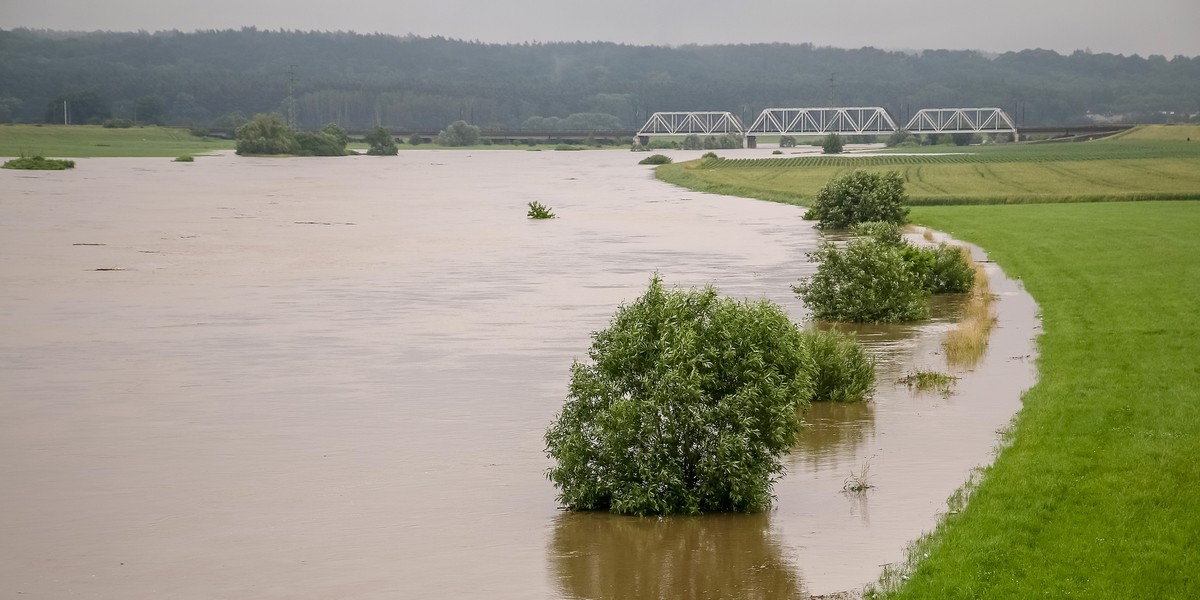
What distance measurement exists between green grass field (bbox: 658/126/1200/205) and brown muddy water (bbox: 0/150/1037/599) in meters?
33.5

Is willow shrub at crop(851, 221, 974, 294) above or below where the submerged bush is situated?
above

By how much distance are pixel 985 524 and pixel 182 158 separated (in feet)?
466

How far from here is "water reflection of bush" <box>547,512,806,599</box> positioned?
37.9 ft

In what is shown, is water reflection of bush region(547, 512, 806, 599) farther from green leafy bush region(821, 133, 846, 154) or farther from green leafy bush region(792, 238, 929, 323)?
green leafy bush region(821, 133, 846, 154)

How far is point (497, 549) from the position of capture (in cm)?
1296

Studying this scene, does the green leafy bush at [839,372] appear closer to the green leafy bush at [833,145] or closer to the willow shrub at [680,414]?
the willow shrub at [680,414]

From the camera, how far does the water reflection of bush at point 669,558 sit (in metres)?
11.6

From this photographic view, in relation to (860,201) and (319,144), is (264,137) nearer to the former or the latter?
(319,144)

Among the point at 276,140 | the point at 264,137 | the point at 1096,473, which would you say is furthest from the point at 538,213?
the point at 276,140

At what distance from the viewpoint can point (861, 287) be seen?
28.1 meters

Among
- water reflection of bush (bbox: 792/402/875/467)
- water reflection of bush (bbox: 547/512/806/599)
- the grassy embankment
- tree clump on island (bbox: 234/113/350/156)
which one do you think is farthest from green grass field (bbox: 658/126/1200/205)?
tree clump on island (bbox: 234/113/350/156)

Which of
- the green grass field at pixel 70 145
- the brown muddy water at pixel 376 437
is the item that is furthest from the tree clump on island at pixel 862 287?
the green grass field at pixel 70 145

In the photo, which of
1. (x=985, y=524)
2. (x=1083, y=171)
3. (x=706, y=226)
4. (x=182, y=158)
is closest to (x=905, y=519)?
(x=985, y=524)

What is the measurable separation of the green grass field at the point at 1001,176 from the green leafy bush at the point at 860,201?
16.3 feet
